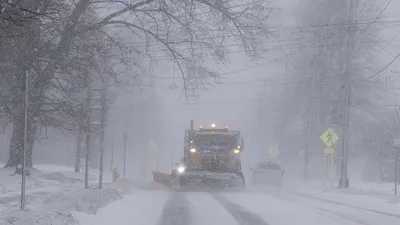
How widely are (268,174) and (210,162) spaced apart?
7256 mm

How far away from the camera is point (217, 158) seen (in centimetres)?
2850

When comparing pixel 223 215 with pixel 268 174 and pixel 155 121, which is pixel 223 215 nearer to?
pixel 268 174

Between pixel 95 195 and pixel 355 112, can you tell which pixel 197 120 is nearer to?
pixel 355 112

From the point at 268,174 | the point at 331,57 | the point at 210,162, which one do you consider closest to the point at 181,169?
the point at 210,162

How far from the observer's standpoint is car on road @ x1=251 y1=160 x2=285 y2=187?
34812 millimetres

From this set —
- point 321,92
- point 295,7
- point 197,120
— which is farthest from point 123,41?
point 197,120

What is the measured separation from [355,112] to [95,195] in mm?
32328

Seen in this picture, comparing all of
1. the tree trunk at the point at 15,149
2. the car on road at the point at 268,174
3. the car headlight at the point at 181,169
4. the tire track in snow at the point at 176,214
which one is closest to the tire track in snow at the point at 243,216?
the tire track in snow at the point at 176,214

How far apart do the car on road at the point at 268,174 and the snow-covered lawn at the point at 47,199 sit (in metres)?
8.78

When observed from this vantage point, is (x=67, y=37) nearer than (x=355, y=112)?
Yes

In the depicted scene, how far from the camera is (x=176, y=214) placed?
1593cm

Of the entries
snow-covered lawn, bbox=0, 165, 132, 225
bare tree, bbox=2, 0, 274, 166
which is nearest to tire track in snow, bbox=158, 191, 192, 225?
snow-covered lawn, bbox=0, 165, 132, 225

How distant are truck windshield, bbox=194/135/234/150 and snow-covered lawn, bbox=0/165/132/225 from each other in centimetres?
391

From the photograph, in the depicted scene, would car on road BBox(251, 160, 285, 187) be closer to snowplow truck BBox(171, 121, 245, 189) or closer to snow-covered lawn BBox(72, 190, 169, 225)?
snowplow truck BBox(171, 121, 245, 189)
